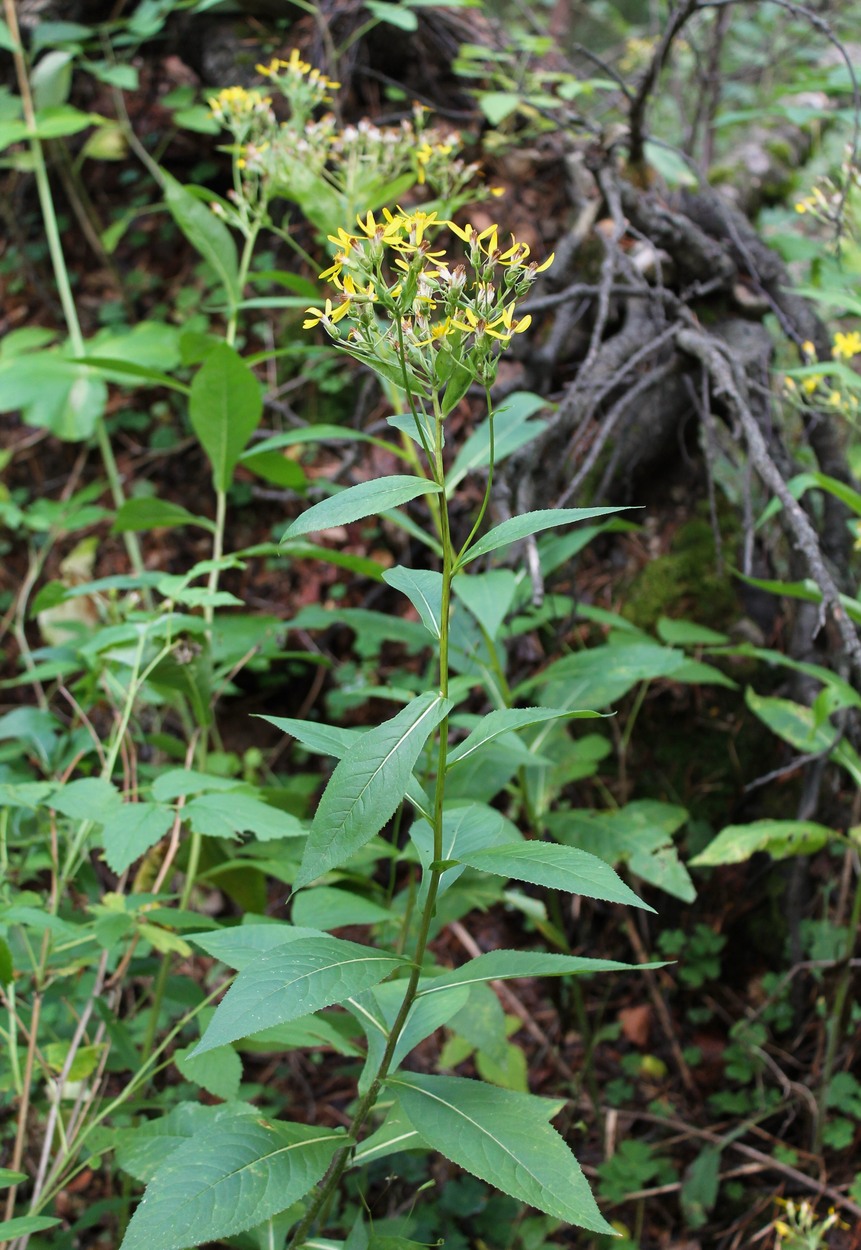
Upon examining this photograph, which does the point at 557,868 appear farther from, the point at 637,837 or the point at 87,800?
the point at 637,837

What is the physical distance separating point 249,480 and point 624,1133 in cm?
245

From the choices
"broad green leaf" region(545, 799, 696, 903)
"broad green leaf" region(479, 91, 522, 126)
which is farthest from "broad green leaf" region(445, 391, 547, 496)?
"broad green leaf" region(479, 91, 522, 126)

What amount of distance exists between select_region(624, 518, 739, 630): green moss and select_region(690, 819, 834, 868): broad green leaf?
853 mm

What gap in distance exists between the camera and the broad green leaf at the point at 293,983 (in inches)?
36.5

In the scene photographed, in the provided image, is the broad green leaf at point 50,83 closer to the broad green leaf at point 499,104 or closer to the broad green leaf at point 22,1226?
the broad green leaf at point 499,104

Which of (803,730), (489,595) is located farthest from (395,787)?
(803,730)

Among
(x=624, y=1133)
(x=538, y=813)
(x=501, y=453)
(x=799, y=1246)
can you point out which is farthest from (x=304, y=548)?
(x=799, y=1246)

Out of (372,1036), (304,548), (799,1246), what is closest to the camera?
(372,1036)

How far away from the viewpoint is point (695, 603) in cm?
269

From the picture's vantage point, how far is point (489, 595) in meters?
1.79

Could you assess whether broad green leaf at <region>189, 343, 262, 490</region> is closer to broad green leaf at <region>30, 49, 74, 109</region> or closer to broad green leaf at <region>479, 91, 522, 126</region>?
broad green leaf at <region>479, 91, 522, 126</region>

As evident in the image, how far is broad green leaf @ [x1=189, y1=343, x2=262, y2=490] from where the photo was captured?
2148 millimetres

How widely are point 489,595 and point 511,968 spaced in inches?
31.2

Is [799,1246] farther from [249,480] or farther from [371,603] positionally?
[249,480]
